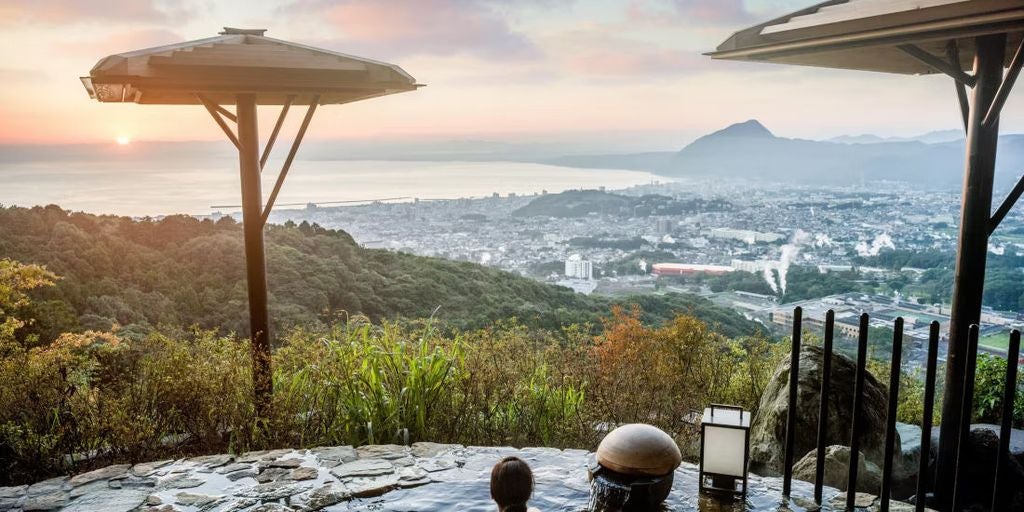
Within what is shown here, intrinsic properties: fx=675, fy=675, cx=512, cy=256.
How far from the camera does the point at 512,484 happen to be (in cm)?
262

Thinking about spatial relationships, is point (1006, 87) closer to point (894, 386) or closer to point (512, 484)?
point (894, 386)

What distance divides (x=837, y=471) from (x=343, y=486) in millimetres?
3101

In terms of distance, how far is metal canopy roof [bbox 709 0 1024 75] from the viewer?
328 cm

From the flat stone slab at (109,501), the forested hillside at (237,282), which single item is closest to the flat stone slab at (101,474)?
the flat stone slab at (109,501)

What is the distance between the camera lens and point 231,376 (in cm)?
471

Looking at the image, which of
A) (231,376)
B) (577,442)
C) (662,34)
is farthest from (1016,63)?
(662,34)

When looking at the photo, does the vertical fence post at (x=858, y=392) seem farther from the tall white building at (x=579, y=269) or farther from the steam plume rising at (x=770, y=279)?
the tall white building at (x=579, y=269)

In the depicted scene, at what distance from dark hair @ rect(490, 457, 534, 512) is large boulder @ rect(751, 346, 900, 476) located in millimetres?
2845

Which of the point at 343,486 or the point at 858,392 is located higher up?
the point at 858,392

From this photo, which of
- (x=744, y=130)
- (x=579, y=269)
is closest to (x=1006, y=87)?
(x=579, y=269)

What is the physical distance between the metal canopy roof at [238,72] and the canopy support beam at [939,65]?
10.7ft

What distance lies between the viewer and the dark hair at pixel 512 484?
2617 mm

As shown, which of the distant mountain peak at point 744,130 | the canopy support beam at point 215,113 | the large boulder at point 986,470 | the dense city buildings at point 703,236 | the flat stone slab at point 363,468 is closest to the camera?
the flat stone slab at point 363,468

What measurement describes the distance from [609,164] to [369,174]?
6.47 meters
